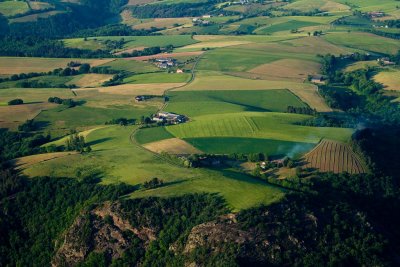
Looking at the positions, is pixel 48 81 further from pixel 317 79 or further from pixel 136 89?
pixel 317 79

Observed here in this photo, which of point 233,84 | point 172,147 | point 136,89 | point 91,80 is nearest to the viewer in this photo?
point 172,147

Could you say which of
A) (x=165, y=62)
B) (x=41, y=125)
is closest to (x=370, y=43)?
(x=165, y=62)

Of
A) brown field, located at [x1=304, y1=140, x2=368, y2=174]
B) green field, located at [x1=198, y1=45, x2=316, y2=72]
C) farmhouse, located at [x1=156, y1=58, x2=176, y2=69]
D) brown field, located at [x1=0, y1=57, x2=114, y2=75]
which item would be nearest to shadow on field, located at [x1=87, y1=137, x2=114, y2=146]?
brown field, located at [x1=304, y1=140, x2=368, y2=174]

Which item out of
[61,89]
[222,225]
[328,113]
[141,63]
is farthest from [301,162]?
[141,63]

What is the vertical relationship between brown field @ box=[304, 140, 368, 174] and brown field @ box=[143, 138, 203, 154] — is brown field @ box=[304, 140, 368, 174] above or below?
below

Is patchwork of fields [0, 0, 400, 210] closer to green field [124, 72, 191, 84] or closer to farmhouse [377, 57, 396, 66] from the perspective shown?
green field [124, 72, 191, 84]
